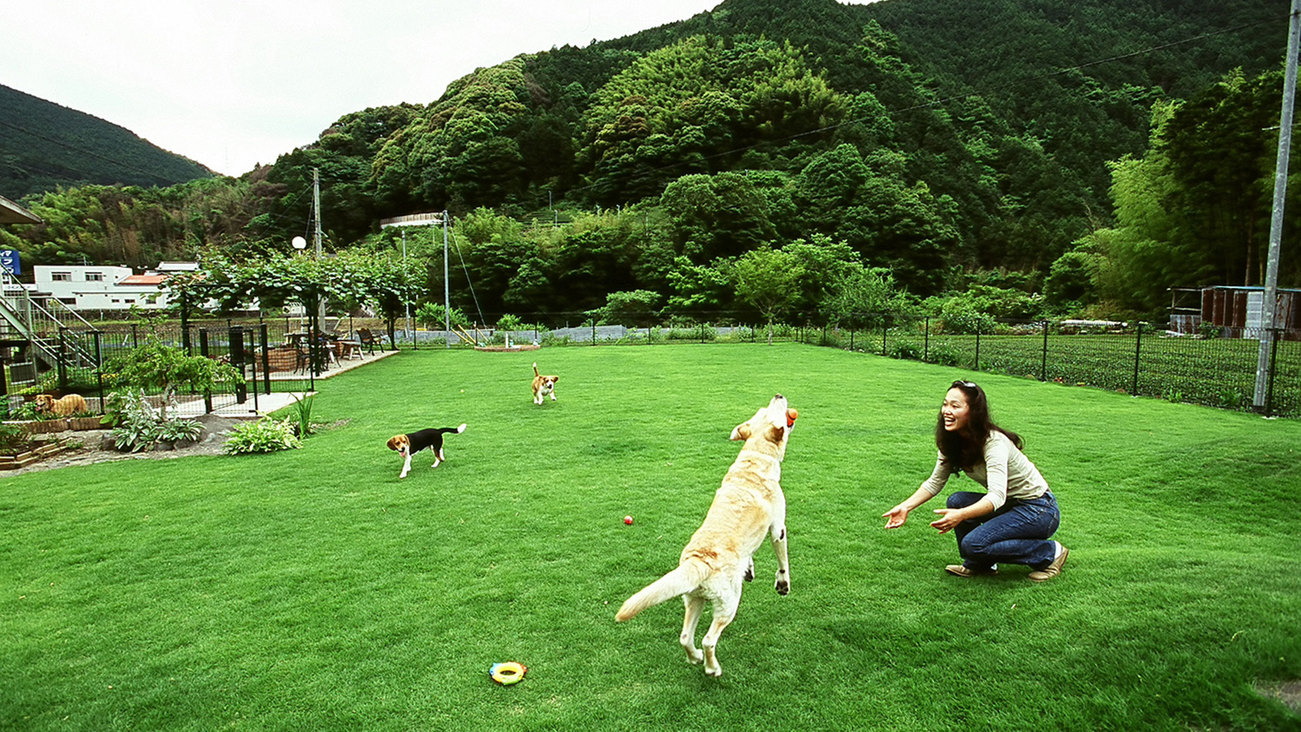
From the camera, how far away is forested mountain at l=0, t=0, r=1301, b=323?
→ 3203 cm

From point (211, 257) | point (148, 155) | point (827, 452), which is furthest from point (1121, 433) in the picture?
point (148, 155)

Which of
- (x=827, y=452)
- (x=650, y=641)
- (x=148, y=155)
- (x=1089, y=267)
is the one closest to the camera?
(x=650, y=641)

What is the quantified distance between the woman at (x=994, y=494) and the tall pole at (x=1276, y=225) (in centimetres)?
919

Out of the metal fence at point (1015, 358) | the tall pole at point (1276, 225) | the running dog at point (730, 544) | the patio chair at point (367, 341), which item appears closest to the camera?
the running dog at point (730, 544)

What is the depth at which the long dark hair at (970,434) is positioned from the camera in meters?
3.38

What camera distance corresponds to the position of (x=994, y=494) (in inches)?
129

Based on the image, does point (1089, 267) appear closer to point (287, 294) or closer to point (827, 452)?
point (827, 452)

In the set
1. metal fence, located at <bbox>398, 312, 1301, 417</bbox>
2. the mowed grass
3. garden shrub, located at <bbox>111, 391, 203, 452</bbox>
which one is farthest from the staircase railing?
metal fence, located at <bbox>398, 312, 1301, 417</bbox>

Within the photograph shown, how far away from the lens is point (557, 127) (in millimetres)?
65500

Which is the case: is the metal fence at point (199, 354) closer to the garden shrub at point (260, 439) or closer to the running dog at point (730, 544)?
the garden shrub at point (260, 439)

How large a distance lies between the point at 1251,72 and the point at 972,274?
18.7 meters

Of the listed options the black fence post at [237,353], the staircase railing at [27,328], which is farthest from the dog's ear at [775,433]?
the staircase railing at [27,328]

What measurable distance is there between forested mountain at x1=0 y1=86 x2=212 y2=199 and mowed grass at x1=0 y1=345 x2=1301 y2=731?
71794mm

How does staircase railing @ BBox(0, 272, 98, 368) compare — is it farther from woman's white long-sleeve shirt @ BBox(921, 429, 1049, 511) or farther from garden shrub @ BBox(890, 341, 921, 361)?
garden shrub @ BBox(890, 341, 921, 361)
